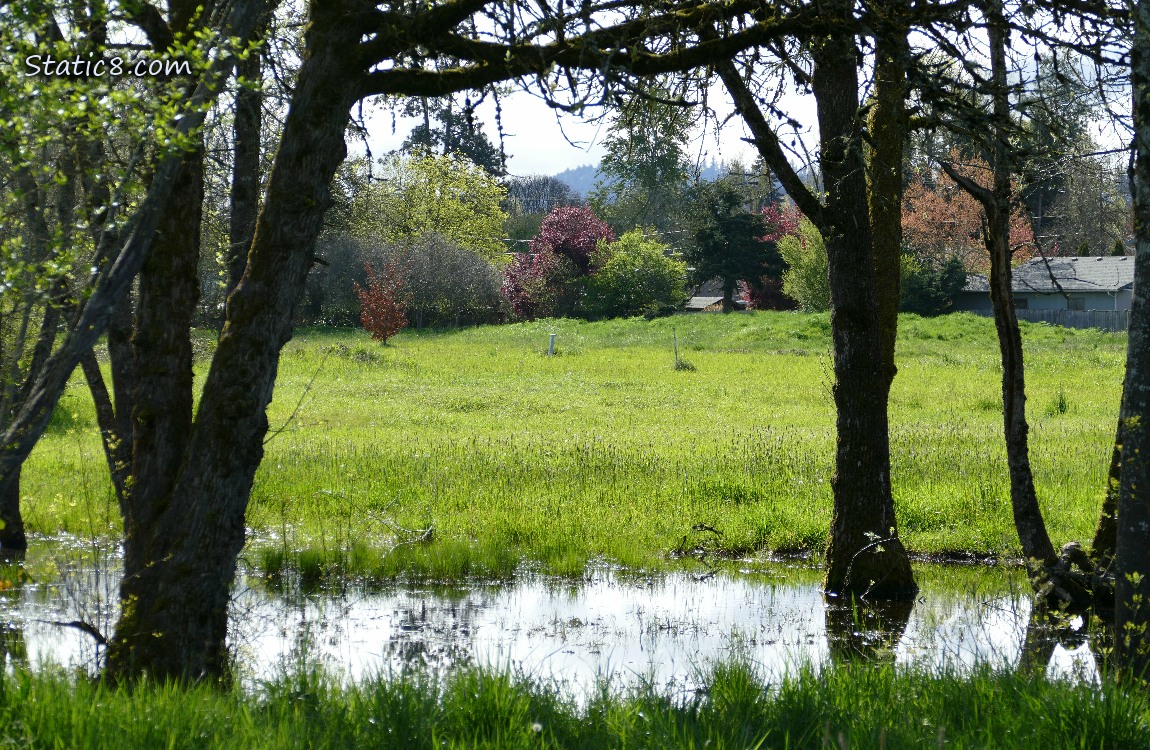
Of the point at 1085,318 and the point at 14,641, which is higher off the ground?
the point at 1085,318

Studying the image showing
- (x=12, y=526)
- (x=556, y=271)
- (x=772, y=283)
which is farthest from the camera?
(x=772, y=283)

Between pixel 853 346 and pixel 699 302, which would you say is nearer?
pixel 853 346

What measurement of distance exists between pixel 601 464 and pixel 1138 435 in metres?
10.7

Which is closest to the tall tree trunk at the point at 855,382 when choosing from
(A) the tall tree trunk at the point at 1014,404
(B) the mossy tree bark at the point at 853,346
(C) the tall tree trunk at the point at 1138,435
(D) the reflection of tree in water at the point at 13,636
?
(B) the mossy tree bark at the point at 853,346

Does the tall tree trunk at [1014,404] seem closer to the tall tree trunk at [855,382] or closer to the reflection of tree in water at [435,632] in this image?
the tall tree trunk at [855,382]

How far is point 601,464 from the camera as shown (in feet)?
51.4

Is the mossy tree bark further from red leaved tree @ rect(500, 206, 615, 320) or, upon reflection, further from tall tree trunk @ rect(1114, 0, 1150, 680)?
red leaved tree @ rect(500, 206, 615, 320)

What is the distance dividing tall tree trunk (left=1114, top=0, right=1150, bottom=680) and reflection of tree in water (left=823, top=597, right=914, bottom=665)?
1944 mm

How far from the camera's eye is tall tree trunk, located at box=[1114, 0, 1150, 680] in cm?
522

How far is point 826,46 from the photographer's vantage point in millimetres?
7234

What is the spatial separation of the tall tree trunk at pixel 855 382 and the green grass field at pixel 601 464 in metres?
2.23

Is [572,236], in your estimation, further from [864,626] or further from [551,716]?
[551,716]

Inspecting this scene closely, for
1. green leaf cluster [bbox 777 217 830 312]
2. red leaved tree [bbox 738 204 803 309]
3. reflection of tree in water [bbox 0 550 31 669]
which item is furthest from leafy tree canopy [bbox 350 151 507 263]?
reflection of tree in water [bbox 0 550 31 669]

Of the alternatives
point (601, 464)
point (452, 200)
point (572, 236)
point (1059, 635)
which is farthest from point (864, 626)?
point (452, 200)
